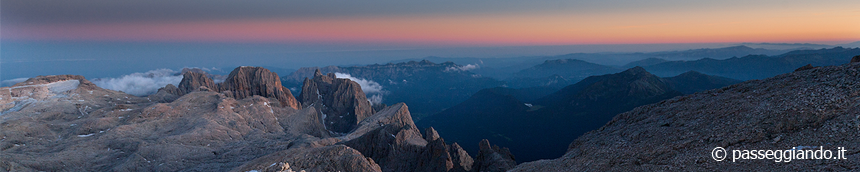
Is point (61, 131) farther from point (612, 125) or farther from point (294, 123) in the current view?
point (612, 125)

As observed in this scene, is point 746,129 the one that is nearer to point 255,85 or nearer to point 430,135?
point 430,135

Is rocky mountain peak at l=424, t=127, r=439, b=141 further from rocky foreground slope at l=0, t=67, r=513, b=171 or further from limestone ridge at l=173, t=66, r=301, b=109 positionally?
limestone ridge at l=173, t=66, r=301, b=109

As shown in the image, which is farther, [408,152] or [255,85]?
[255,85]

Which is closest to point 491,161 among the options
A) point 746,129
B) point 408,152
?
point 408,152

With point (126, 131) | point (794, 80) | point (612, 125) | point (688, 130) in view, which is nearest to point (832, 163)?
point (688, 130)

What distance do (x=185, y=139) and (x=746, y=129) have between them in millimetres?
106330

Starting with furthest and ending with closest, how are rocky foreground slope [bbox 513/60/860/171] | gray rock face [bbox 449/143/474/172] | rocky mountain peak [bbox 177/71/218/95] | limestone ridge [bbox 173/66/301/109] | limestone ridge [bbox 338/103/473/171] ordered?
rocky mountain peak [bbox 177/71/218/95]
limestone ridge [bbox 173/66/301/109]
limestone ridge [bbox 338/103/473/171]
gray rock face [bbox 449/143/474/172]
rocky foreground slope [bbox 513/60/860/171]

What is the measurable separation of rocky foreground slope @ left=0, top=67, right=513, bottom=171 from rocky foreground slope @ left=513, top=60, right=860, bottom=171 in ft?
101

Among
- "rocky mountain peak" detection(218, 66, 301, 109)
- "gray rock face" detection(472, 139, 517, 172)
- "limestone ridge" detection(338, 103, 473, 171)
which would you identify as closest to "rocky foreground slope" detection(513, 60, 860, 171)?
"gray rock face" detection(472, 139, 517, 172)

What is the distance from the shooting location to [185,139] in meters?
82.8

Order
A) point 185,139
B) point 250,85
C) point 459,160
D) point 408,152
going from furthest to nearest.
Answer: point 250,85 < point 408,152 < point 459,160 < point 185,139

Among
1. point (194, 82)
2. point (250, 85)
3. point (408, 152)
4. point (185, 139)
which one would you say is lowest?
point (408, 152)

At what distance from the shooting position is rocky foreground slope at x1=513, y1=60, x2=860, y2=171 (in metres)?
21.2

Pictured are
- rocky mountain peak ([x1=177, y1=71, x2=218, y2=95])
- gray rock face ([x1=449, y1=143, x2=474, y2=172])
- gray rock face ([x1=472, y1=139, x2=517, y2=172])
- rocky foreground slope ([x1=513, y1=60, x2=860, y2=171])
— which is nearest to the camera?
rocky foreground slope ([x1=513, y1=60, x2=860, y2=171])
